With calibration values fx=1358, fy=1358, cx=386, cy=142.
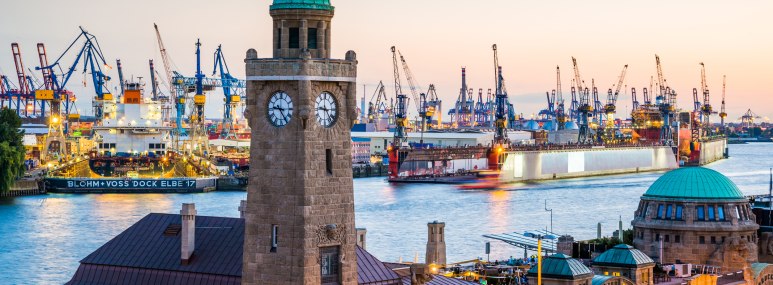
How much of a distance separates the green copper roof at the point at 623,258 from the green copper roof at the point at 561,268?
352 cm

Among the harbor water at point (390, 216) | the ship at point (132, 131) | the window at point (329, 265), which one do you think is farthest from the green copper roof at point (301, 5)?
the ship at point (132, 131)

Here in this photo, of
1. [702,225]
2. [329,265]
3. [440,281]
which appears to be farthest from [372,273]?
[702,225]

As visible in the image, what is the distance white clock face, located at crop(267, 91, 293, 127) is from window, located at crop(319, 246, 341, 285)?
2223 mm

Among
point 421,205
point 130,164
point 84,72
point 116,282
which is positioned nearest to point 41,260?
point 116,282

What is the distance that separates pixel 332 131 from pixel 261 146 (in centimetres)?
120

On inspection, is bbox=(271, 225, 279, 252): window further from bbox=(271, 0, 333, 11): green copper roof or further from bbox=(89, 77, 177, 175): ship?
bbox=(89, 77, 177, 175): ship

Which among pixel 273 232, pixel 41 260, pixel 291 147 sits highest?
pixel 291 147

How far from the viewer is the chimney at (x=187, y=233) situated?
3045 centimetres

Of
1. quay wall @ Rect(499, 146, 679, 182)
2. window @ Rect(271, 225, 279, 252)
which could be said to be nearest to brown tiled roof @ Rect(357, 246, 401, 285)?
window @ Rect(271, 225, 279, 252)

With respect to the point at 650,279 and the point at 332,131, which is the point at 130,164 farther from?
the point at 332,131

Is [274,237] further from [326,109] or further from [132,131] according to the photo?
[132,131]

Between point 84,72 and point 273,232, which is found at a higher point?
point 84,72

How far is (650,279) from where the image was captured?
121ft

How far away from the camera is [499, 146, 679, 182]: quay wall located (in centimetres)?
15588
